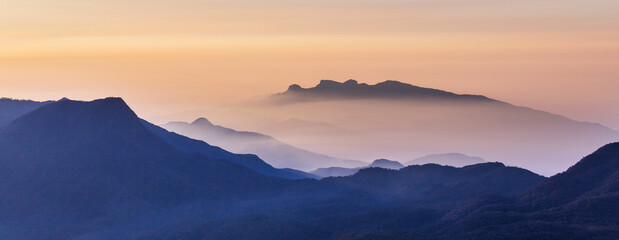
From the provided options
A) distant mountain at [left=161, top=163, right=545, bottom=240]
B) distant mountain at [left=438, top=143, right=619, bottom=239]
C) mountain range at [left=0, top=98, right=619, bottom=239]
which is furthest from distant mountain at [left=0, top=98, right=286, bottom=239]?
distant mountain at [left=438, top=143, right=619, bottom=239]

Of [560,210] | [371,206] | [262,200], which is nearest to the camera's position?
[560,210]

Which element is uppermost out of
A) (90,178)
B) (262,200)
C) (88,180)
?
(90,178)

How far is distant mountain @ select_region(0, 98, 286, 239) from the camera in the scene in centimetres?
17738

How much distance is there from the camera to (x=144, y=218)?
173m

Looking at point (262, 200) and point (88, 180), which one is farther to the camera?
point (88, 180)

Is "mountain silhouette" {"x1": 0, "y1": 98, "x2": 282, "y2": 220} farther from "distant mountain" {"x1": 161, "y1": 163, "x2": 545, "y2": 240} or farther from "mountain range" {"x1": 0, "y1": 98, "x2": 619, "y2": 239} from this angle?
"distant mountain" {"x1": 161, "y1": 163, "x2": 545, "y2": 240}

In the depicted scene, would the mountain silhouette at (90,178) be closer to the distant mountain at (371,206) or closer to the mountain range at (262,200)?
the mountain range at (262,200)

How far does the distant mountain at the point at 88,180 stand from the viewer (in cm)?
17738

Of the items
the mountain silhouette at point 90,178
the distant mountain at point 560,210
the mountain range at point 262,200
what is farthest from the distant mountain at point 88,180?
the distant mountain at point 560,210

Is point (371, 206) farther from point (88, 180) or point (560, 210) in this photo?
point (88, 180)

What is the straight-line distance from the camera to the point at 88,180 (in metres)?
186

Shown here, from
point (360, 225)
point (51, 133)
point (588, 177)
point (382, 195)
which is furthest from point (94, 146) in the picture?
point (588, 177)

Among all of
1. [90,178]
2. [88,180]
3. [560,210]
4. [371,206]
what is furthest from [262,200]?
[560,210]

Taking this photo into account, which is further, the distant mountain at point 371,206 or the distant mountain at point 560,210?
the distant mountain at point 371,206
